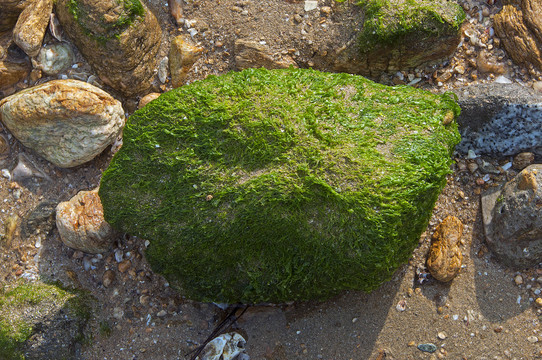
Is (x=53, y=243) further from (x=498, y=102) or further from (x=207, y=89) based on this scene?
(x=498, y=102)

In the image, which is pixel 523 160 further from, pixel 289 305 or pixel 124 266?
pixel 124 266

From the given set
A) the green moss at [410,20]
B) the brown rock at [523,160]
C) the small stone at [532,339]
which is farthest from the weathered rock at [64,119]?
the small stone at [532,339]

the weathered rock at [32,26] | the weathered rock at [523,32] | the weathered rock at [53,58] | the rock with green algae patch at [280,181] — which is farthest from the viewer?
the weathered rock at [53,58]

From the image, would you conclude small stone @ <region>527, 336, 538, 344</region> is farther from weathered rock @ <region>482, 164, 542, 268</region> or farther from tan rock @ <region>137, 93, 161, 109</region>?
tan rock @ <region>137, 93, 161, 109</region>

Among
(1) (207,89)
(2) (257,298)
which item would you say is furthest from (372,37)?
(2) (257,298)

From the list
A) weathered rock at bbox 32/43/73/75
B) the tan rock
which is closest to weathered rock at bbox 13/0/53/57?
weathered rock at bbox 32/43/73/75

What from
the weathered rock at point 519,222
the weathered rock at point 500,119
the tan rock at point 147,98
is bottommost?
the weathered rock at point 519,222

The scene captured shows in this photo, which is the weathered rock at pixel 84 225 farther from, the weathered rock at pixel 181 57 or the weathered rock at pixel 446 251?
the weathered rock at pixel 446 251
